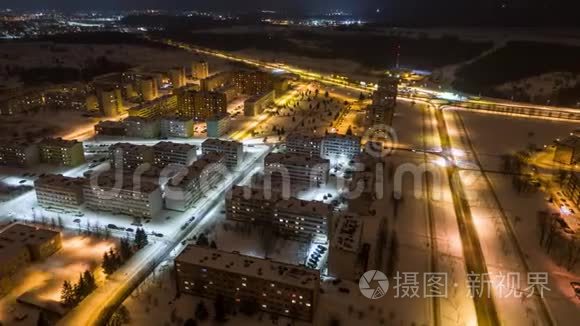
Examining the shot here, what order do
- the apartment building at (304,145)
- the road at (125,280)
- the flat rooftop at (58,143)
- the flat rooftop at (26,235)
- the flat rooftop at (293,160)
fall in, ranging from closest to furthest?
1. the road at (125,280)
2. the flat rooftop at (26,235)
3. the flat rooftop at (293,160)
4. the flat rooftop at (58,143)
5. the apartment building at (304,145)

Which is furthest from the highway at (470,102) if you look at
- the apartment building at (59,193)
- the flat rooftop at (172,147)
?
the apartment building at (59,193)

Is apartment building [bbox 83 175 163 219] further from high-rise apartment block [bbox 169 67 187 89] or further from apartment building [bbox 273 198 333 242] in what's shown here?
high-rise apartment block [bbox 169 67 187 89]

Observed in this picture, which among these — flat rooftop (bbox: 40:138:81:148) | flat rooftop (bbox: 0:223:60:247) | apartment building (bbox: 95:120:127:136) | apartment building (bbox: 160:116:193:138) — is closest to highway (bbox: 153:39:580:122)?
apartment building (bbox: 160:116:193:138)

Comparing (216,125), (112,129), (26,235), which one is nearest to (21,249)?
(26,235)

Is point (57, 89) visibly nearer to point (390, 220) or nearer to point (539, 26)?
point (390, 220)

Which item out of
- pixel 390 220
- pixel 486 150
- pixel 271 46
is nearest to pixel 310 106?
pixel 486 150

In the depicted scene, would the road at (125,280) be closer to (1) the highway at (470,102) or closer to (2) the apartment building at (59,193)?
(2) the apartment building at (59,193)
